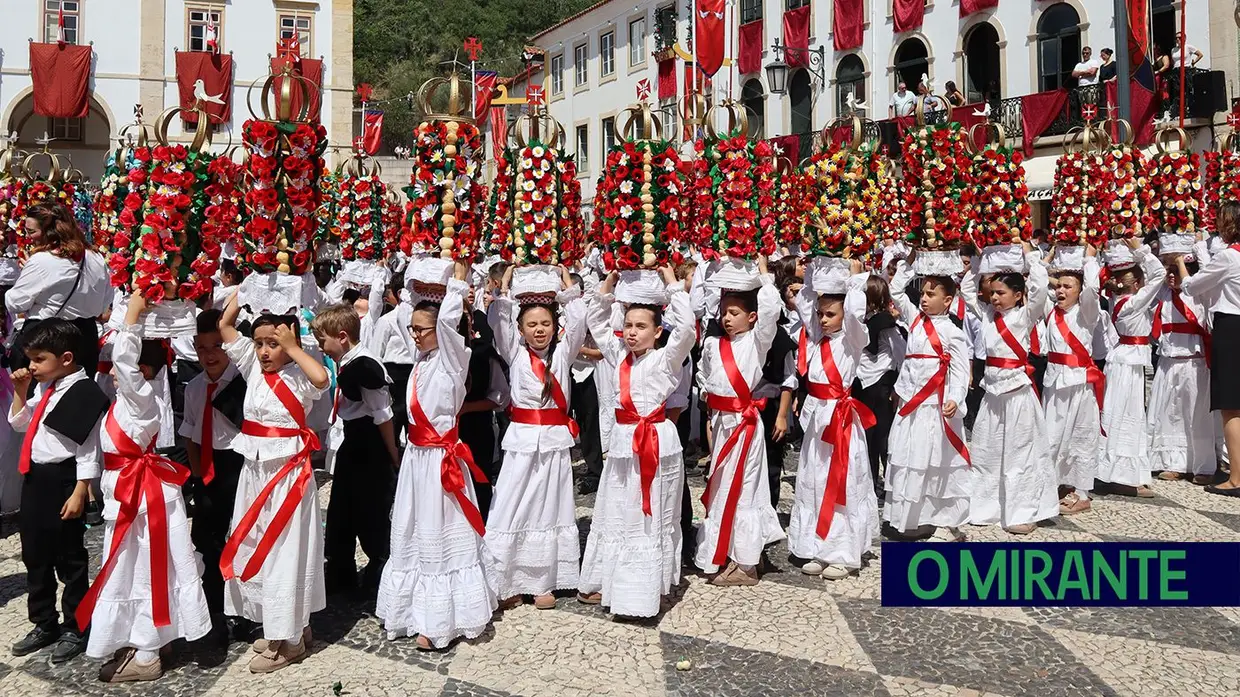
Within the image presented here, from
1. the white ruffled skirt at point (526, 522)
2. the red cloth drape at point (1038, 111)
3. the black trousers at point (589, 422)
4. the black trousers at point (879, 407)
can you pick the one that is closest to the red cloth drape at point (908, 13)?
the red cloth drape at point (1038, 111)

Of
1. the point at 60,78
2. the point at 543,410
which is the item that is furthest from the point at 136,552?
the point at 60,78

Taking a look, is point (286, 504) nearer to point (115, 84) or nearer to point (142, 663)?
point (142, 663)

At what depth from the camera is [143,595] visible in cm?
428

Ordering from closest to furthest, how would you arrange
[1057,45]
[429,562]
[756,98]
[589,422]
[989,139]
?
[429,562] < [989,139] < [589,422] < [1057,45] < [756,98]

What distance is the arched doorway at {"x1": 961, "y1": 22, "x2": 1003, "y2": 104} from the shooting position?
2202 centimetres

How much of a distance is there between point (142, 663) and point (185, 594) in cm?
32

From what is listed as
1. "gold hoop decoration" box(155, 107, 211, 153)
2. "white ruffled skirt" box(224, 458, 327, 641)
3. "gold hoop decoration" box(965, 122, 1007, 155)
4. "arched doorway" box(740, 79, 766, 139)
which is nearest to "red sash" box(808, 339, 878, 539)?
"gold hoop decoration" box(965, 122, 1007, 155)

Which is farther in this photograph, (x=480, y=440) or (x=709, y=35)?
(x=709, y=35)

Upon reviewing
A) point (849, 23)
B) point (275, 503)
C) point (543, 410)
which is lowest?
point (275, 503)

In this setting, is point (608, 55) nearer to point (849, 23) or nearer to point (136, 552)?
point (849, 23)

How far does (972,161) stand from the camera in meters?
7.12

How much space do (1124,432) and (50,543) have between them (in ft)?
23.8

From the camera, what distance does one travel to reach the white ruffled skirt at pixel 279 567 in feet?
14.4

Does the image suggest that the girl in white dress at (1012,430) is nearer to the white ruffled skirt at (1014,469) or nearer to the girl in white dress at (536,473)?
the white ruffled skirt at (1014,469)
